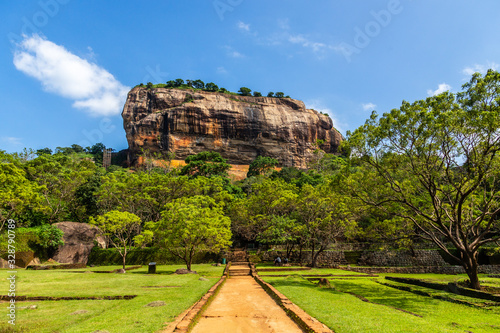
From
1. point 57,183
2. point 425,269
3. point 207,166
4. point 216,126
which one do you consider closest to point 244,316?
point 425,269

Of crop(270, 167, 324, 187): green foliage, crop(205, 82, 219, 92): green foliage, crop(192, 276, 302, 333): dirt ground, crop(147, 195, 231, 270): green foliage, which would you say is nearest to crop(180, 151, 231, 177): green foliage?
crop(270, 167, 324, 187): green foliage

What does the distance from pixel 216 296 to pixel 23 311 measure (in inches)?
232

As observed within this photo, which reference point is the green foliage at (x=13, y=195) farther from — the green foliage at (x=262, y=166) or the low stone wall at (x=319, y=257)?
the green foliage at (x=262, y=166)

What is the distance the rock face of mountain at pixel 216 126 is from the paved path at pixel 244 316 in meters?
66.1

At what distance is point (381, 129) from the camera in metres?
13.8

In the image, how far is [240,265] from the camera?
23.9 m

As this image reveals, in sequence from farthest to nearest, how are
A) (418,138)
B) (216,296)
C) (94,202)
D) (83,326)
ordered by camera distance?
1. (94,202)
2. (418,138)
3. (216,296)
4. (83,326)

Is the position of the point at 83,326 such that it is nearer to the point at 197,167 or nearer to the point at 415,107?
the point at 415,107

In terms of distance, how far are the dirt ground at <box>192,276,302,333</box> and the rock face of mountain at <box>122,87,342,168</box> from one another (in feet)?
217

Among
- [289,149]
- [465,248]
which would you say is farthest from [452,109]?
[289,149]

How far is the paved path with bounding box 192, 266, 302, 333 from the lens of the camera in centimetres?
638

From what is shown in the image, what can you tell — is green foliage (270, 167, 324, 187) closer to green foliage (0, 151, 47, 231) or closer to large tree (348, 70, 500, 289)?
large tree (348, 70, 500, 289)

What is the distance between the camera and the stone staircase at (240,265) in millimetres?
19141

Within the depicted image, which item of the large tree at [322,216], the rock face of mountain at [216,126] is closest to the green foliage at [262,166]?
the rock face of mountain at [216,126]
